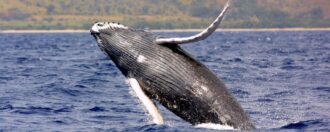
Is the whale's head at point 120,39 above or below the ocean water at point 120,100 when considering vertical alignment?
above

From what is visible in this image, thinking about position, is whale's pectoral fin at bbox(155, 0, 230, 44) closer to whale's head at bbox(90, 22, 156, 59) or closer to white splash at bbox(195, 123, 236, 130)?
whale's head at bbox(90, 22, 156, 59)

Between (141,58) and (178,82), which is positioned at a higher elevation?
(141,58)

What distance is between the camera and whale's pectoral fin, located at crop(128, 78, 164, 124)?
30.8 feet

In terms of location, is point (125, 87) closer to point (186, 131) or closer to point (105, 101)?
point (105, 101)

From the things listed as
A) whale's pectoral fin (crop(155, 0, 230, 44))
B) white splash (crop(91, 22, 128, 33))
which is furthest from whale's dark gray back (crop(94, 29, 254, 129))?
whale's pectoral fin (crop(155, 0, 230, 44))

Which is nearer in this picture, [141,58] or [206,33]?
[206,33]

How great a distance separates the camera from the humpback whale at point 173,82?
31.3 ft

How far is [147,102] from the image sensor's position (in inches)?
373

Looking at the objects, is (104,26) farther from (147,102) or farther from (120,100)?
(120,100)

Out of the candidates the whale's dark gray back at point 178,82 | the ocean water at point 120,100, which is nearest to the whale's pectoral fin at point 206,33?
the whale's dark gray back at point 178,82

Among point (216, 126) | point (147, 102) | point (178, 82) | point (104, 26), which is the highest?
point (104, 26)

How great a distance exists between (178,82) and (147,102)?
1.58 ft

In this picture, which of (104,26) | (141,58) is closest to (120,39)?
(104,26)

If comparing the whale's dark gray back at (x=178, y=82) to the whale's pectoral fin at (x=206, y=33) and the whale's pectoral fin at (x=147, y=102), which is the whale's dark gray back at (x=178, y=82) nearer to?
the whale's pectoral fin at (x=147, y=102)
